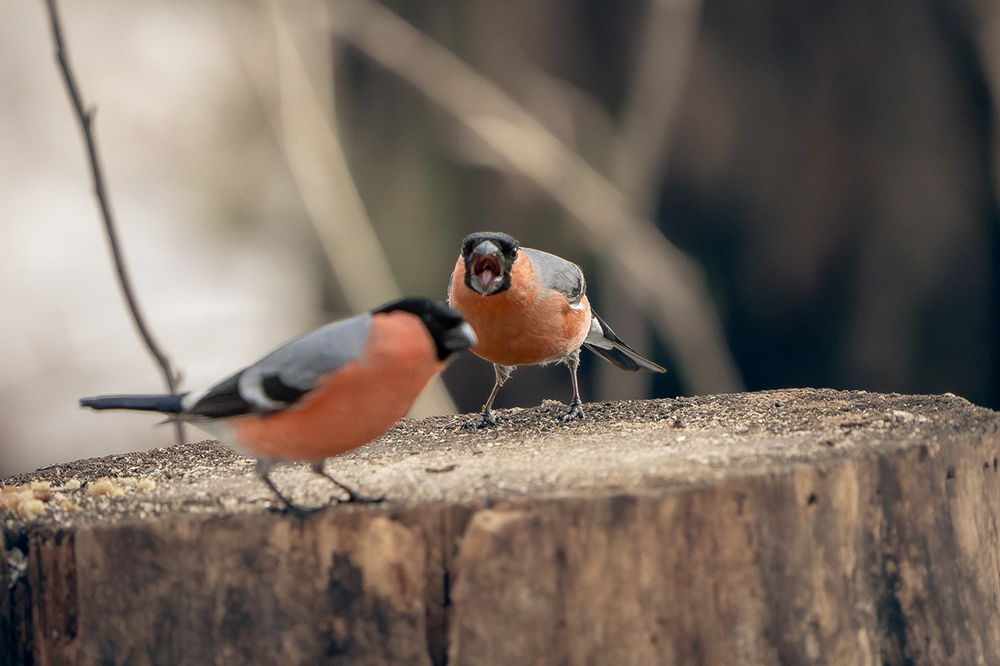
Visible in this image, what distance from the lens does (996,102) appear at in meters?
3.95

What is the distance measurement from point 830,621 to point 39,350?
11.2ft

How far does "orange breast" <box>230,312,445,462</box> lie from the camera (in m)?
1.67

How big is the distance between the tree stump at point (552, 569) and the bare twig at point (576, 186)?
7.44ft

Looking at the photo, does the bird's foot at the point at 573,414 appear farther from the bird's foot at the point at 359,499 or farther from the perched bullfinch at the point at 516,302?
the bird's foot at the point at 359,499

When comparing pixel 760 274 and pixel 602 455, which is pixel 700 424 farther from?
pixel 760 274

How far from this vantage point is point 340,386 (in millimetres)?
1671

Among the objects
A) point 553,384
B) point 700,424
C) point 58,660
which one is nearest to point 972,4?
point 553,384

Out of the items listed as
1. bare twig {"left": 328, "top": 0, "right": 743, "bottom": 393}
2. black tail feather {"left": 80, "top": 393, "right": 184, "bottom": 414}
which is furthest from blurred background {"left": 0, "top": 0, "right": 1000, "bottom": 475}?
black tail feather {"left": 80, "top": 393, "right": 184, "bottom": 414}

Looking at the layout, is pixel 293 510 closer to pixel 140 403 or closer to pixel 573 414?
pixel 140 403

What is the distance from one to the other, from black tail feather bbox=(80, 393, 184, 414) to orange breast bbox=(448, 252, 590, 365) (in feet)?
3.00

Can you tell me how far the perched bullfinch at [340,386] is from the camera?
5.49 feet

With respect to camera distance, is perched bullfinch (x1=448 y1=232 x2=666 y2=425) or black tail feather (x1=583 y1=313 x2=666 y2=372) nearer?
perched bullfinch (x1=448 y1=232 x2=666 y2=425)

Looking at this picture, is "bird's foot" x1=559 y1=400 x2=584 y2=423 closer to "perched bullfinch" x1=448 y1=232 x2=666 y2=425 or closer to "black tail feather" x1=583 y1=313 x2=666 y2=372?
"perched bullfinch" x1=448 y1=232 x2=666 y2=425

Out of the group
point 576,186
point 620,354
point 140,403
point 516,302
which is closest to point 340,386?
point 140,403
